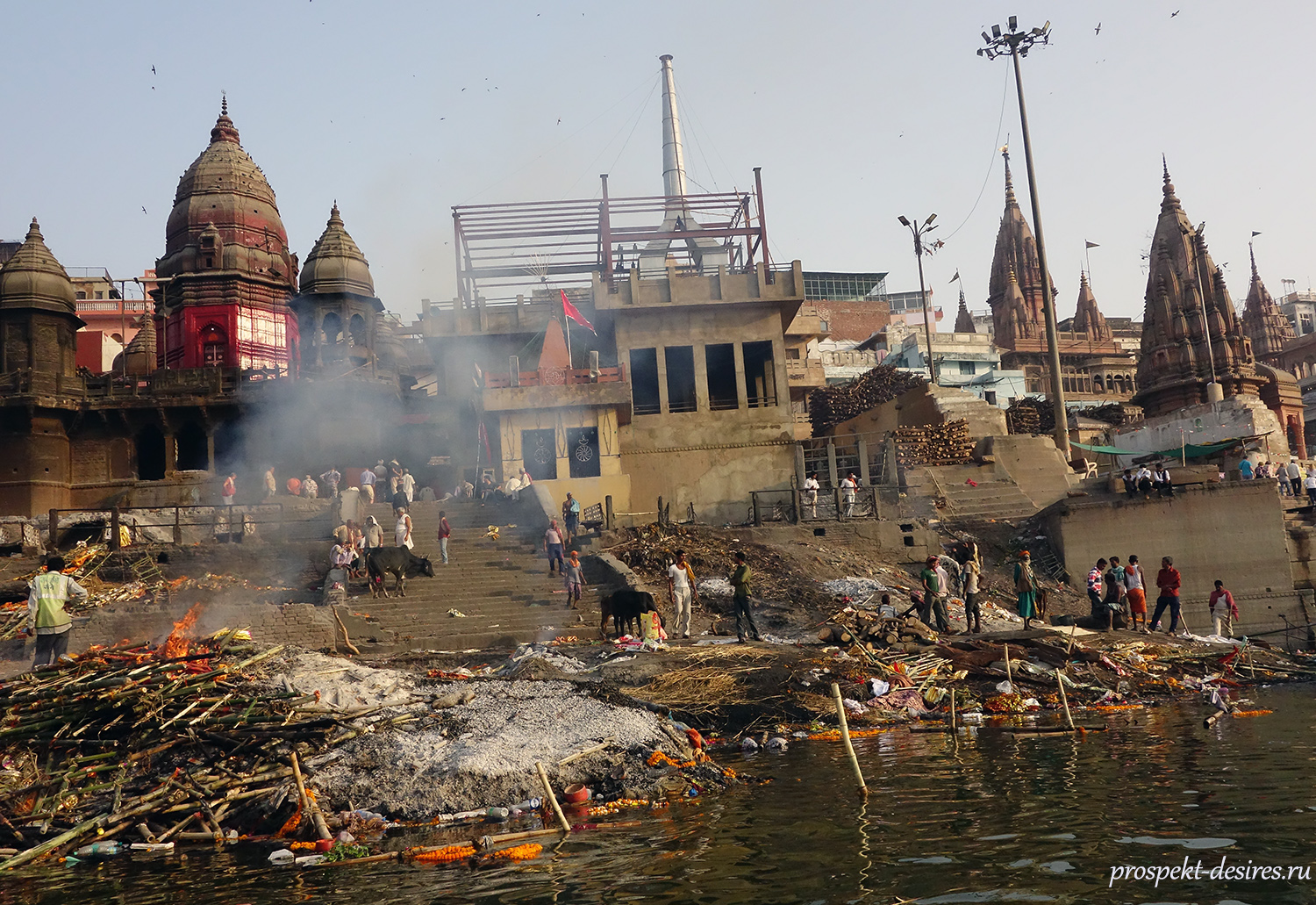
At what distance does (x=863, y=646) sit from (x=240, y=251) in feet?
121

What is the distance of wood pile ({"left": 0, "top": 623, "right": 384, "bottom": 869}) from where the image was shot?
345 inches

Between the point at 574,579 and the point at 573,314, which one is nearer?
the point at 574,579

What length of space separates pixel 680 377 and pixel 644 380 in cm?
130

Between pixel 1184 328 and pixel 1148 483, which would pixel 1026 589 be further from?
pixel 1184 328

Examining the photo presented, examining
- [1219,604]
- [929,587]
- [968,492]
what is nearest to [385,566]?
[929,587]

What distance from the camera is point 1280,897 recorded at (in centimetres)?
571

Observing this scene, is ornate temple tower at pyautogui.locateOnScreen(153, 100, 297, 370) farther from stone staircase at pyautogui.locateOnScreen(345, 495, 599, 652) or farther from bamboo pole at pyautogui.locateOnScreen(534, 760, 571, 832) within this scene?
bamboo pole at pyautogui.locateOnScreen(534, 760, 571, 832)

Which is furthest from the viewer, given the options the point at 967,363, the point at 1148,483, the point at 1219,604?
the point at 967,363

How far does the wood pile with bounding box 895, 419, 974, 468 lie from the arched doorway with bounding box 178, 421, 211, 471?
23.5 m

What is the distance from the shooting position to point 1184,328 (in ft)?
155

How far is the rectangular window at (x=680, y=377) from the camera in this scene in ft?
108

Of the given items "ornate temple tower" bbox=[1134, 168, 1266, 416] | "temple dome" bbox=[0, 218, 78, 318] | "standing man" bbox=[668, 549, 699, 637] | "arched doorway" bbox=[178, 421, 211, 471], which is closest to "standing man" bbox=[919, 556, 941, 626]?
"standing man" bbox=[668, 549, 699, 637]

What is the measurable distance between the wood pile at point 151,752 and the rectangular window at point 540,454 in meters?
19.1

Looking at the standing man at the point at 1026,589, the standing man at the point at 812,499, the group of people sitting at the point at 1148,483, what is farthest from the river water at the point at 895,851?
the standing man at the point at 812,499
